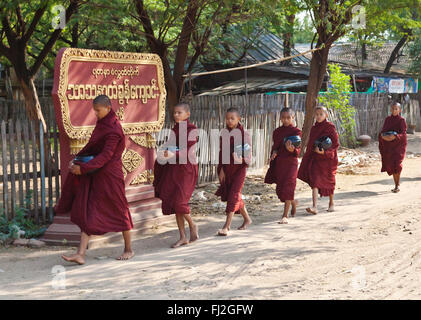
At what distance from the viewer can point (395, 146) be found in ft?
35.6

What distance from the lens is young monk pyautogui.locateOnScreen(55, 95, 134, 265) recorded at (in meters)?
5.98

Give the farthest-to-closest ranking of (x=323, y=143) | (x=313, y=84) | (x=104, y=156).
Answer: (x=313, y=84), (x=323, y=143), (x=104, y=156)

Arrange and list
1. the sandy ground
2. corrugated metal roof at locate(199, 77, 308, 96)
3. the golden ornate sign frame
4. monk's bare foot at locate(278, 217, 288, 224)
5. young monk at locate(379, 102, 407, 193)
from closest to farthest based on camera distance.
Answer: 1. the sandy ground
2. the golden ornate sign frame
3. monk's bare foot at locate(278, 217, 288, 224)
4. young monk at locate(379, 102, 407, 193)
5. corrugated metal roof at locate(199, 77, 308, 96)

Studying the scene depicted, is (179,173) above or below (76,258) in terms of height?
above

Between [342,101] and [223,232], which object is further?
[342,101]

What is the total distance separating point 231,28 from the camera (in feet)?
55.9

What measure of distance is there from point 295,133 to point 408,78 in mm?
19093

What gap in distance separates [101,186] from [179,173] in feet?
3.79

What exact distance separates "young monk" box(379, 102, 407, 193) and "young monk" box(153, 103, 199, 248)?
5125mm

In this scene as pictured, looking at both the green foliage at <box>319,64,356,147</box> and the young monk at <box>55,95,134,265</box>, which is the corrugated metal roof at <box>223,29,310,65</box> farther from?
the young monk at <box>55,95,134,265</box>

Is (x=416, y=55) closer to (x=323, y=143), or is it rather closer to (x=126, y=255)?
(x=323, y=143)

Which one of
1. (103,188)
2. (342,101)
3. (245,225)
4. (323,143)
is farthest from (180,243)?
(342,101)

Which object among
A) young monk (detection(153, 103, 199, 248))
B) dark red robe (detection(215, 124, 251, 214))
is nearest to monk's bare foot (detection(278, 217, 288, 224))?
dark red robe (detection(215, 124, 251, 214))
